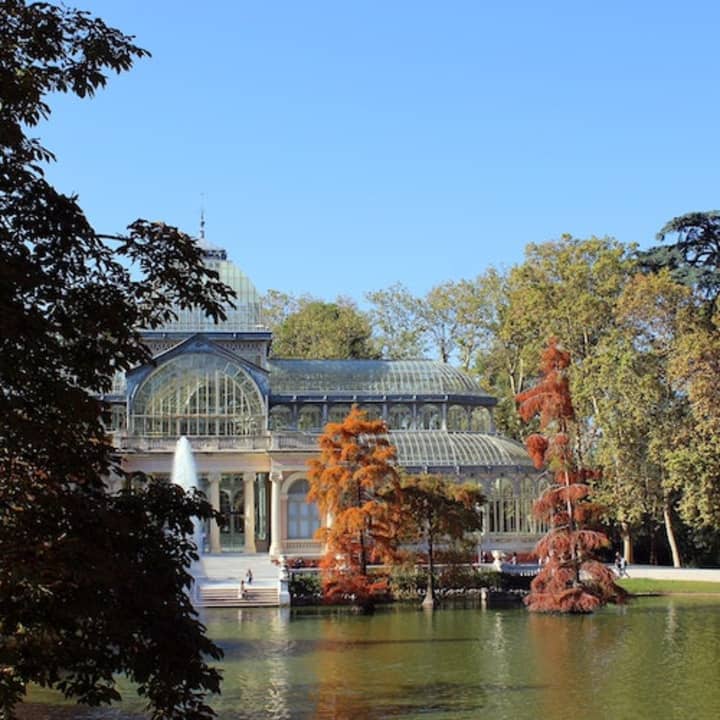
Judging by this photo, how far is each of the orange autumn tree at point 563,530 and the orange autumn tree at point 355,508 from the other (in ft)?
17.6

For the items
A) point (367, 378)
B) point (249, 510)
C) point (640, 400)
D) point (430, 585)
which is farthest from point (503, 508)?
point (430, 585)

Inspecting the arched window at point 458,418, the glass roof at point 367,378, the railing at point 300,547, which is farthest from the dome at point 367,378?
the railing at point 300,547

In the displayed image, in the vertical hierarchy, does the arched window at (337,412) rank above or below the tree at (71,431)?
above

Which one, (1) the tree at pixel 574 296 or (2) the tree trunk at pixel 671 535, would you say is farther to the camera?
(1) the tree at pixel 574 296

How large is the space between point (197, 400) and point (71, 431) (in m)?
47.3

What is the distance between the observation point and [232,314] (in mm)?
61562

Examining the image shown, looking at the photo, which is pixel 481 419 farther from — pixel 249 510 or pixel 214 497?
pixel 214 497

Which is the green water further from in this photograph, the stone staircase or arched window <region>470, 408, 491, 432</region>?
arched window <region>470, 408, 491, 432</region>

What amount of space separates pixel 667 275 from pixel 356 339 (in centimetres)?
2853

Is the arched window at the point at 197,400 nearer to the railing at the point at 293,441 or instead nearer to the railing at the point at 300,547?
the railing at the point at 293,441

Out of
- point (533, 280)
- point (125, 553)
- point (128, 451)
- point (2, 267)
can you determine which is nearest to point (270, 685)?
point (125, 553)

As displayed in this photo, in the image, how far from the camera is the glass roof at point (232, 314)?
59.6 m

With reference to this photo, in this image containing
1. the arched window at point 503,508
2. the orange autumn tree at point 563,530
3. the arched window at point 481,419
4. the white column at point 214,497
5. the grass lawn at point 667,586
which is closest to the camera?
the orange autumn tree at point 563,530

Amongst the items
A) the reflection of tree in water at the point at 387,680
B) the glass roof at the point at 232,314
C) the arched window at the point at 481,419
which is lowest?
the reflection of tree in water at the point at 387,680
